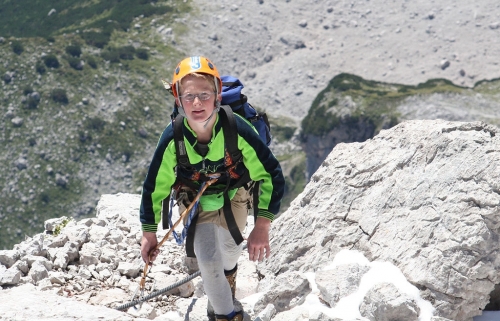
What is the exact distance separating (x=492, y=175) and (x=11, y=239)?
160091 millimetres

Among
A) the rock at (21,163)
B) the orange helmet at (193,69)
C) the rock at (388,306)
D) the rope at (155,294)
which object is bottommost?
the rock at (21,163)

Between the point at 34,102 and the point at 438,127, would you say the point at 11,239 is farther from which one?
the point at 438,127

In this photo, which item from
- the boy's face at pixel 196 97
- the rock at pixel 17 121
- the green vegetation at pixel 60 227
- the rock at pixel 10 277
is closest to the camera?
the boy's face at pixel 196 97

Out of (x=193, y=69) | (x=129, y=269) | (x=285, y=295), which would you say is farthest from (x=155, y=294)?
(x=193, y=69)

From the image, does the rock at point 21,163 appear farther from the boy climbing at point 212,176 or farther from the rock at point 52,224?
the boy climbing at point 212,176

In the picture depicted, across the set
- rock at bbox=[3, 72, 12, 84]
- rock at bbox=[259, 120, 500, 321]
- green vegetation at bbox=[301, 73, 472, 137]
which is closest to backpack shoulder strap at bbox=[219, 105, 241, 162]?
rock at bbox=[259, 120, 500, 321]

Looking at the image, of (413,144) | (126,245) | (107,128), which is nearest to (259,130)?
(413,144)

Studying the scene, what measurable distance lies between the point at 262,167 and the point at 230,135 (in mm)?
622

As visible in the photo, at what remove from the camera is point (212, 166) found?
8.70 meters

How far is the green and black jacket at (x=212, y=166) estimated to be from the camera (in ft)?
28.0

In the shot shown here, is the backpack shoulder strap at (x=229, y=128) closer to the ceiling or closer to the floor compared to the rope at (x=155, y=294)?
closer to the ceiling

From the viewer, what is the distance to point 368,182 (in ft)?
39.6

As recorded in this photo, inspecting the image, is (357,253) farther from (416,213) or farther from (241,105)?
(241,105)

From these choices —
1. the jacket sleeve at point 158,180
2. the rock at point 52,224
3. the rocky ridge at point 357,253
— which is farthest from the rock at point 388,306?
the rock at point 52,224
